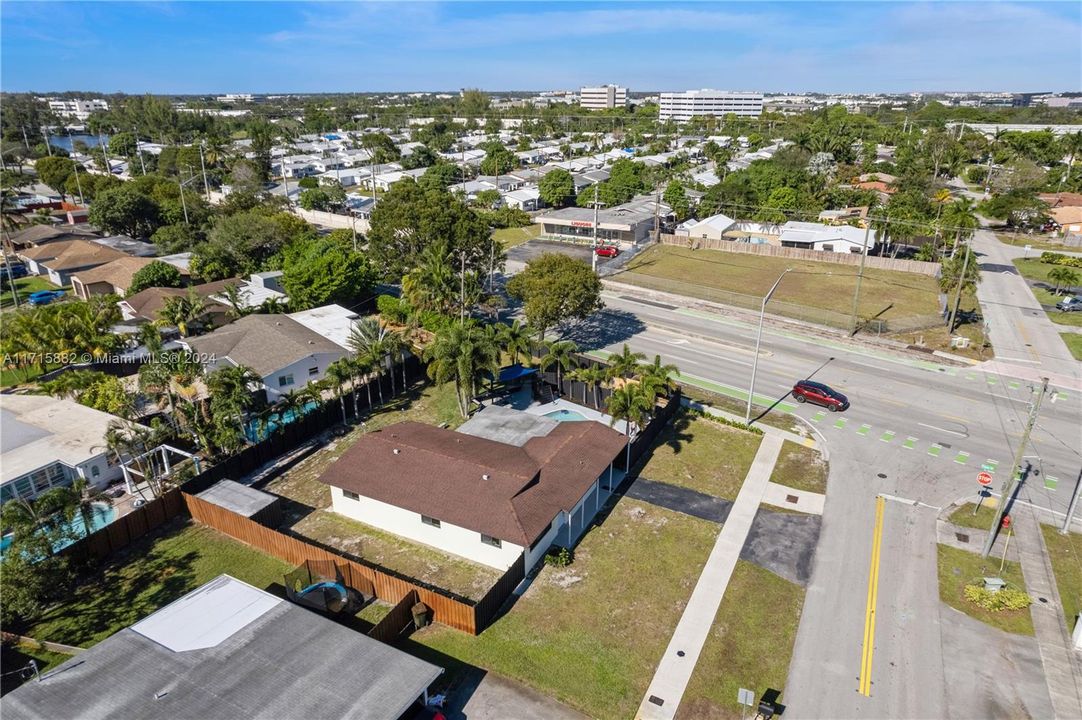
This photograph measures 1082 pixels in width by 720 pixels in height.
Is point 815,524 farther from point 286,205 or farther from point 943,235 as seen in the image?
point 286,205

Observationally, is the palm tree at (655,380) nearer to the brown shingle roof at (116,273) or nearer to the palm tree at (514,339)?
the palm tree at (514,339)

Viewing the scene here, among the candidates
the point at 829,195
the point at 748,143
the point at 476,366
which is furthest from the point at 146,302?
the point at 748,143

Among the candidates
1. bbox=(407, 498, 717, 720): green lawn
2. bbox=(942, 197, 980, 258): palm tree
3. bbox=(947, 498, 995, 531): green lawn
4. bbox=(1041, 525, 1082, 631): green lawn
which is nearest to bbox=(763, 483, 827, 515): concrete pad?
bbox=(407, 498, 717, 720): green lawn

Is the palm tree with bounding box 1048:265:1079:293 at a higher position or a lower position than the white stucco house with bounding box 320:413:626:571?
higher

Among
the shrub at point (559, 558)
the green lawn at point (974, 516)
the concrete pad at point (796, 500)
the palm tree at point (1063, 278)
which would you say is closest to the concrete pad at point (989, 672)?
the green lawn at point (974, 516)

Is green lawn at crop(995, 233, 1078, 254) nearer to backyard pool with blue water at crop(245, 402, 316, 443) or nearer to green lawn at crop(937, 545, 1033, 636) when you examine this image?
green lawn at crop(937, 545, 1033, 636)

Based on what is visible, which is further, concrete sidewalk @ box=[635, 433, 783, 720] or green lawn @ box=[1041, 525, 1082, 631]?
green lawn @ box=[1041, 525, 1082, 631]
